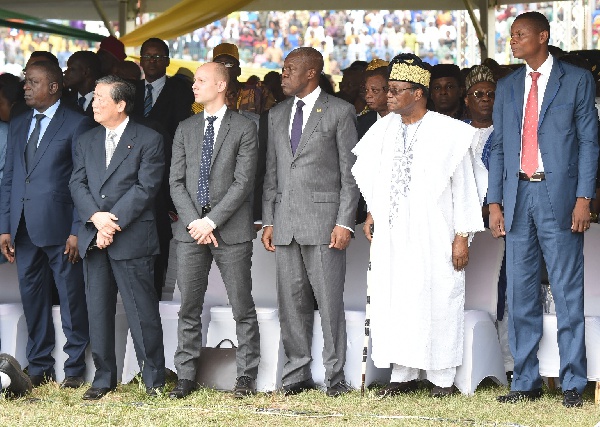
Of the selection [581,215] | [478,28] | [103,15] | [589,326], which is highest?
[103,15]

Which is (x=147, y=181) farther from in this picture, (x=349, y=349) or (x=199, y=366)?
(x=349, y=349)

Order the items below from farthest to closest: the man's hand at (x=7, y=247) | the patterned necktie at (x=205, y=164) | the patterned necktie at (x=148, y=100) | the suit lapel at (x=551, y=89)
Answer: the patterned necktie at (x=148, y=100)
the man's hand at (x=7, y=247)
the patterned necktie at (x=205, y=164)
the suit lapel at (x=551, y=89)

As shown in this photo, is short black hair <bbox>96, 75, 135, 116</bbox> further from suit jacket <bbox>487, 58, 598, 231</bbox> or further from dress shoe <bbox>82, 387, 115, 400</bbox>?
suit jacket <bbox>487, 58, 598, 231</bbox>

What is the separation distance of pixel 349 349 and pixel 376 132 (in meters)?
1.34

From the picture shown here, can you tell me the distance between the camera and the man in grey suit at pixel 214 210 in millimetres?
6801

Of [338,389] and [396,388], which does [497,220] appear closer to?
[396,388]

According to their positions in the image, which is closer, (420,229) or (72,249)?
(420,229)

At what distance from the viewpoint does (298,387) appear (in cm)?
692

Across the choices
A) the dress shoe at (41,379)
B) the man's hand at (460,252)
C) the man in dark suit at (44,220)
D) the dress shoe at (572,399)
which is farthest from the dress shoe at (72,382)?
the dress shoe at (572,399)

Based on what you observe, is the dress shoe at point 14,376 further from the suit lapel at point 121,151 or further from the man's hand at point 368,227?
the man's hand at point 368,227

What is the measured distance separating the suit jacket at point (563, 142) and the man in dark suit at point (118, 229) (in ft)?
6.85

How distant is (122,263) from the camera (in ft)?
22.5

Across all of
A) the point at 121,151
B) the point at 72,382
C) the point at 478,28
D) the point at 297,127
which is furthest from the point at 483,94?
the point at 478,28

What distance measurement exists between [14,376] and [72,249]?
0.90 meters
